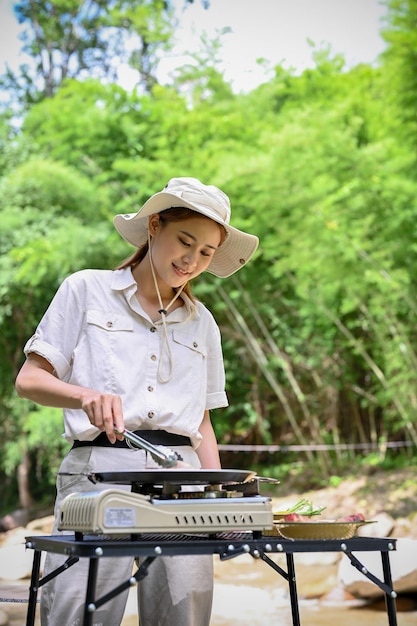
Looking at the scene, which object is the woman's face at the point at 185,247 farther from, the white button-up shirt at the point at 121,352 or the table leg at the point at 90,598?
the table leg at the point at 90,598

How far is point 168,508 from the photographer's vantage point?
49.5 inches

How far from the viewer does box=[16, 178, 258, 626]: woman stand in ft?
5.07

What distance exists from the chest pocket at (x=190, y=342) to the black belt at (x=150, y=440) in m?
0.20

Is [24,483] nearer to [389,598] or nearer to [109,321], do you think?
[109,321]

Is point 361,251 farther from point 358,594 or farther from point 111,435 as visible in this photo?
point 111,435

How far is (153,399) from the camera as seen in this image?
166cm

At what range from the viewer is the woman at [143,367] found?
5.07 feet

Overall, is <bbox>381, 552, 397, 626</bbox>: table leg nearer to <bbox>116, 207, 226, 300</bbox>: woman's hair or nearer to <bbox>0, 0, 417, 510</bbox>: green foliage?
<bbox>116, 207, 226, 300</bbox>: woman's hair

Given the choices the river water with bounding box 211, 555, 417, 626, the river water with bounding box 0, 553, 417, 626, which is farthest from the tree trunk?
the river water with bounding box 211, 555, 417, 626

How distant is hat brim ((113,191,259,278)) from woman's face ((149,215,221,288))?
27mm

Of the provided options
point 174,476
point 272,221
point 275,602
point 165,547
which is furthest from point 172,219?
point 272,221

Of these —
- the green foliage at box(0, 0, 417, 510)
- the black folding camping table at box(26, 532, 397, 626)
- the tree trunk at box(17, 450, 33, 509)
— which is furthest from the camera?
the tree trunk at box(17, 450, 33, 509)

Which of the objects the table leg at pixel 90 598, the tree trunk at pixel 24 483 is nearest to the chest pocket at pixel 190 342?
the table leg at pixel 90 598

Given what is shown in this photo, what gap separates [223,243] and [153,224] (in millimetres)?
176
